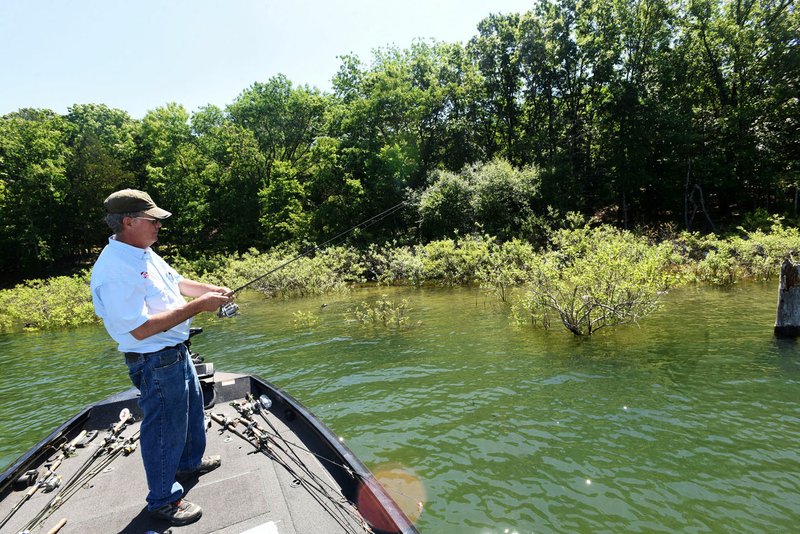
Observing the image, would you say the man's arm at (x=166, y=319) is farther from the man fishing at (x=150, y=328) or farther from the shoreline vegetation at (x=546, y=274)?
the shoreline vegetation at (x=546, y=274)

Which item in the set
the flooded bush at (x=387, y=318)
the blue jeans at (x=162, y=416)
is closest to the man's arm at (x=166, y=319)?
the blue jeans at (x=162, y=416)

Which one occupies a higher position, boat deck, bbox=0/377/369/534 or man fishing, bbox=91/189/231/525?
man fishing, bbox=91/189/231/525

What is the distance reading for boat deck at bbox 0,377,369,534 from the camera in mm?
3158

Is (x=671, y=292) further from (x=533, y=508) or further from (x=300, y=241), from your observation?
(x=300, y=241)

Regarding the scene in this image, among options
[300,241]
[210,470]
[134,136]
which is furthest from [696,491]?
[134,136]

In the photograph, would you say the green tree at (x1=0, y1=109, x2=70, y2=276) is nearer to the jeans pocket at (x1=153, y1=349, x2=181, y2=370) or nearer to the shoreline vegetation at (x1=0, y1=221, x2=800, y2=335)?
the shoreline vegetation at (x1=0, y1=221, x2=800, y2=335)

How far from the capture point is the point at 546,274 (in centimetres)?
970

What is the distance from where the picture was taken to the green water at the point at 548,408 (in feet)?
13.7

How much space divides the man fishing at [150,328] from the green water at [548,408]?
254 cm

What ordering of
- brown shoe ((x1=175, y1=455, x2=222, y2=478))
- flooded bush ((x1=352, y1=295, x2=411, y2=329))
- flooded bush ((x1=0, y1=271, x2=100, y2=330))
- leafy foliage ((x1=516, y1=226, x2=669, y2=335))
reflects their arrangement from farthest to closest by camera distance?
flooded bush ((x1=0, y1=271, x2=100, y2=330)) < flooded bush ((x1=352, y1=295, x2=411, y2=329)) < leafy foliage ((x1=516, y1=226, x2=669, y2=335)) < brown shoe ((x1=175, y1=455, x2=222, y2=478))

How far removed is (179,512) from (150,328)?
4.83 feet

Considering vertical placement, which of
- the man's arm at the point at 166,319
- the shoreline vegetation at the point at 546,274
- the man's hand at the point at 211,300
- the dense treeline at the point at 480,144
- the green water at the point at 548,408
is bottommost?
the green water at the point at 548,408

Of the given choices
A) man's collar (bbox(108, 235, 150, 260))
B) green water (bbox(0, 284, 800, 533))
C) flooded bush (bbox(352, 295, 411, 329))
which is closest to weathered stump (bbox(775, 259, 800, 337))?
green water (bbox(0, 284, 800, 533))

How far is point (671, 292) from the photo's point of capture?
1376cm
